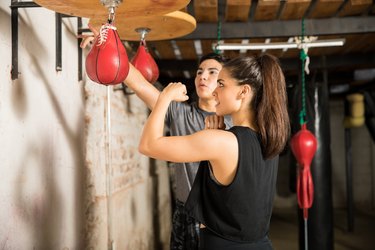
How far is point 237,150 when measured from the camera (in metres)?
1.31

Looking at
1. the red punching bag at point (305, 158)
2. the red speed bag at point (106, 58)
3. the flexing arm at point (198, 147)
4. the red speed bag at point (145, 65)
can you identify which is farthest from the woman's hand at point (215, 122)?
the red punching bag at point (305, 158)

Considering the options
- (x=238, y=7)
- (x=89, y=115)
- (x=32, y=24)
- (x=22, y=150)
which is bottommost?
(x=22, y=150)

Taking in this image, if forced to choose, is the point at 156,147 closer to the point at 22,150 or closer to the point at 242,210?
the point at 242,210

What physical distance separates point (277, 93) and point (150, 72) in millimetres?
912

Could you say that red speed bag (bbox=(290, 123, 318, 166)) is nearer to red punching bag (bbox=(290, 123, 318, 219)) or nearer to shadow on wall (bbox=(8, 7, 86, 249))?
red punching bag (bbox=(290, 123, 318, 219))

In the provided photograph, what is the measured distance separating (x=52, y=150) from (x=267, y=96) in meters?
1.25

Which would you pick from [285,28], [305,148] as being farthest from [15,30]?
[305,148]

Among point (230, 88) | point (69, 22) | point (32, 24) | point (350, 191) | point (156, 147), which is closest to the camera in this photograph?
point (156, 147)

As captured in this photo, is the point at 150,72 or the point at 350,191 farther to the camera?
the point at 350,191

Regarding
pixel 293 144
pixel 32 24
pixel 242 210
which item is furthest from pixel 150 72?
pixel 293 144

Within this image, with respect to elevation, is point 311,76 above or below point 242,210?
above

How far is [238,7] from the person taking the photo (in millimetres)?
3111

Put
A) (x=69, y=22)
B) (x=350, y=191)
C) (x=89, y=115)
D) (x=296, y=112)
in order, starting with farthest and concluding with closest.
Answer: (x=350, y=191), (x=296, y=112), (x=89, y=115), (x=69, y=22)

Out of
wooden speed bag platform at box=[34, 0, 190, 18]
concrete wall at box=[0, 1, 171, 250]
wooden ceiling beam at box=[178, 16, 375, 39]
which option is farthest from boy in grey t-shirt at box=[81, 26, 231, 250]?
wooden ceiling beam at box=[178, 16, 375, 39]
